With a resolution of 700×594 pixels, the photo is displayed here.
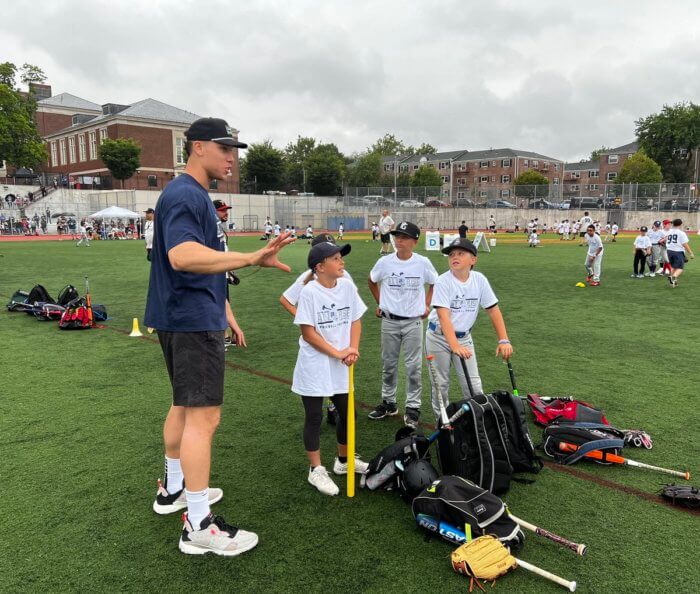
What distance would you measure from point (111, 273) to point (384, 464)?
17424 millimetres

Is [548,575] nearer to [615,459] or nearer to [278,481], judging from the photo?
[615,459]

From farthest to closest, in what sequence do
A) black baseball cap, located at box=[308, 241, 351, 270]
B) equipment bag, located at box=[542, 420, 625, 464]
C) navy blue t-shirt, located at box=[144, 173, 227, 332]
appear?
equipment bag, located at box=[542, 420, 625, 464] < black baseball cap, located at box=[308, 241, 351, 270] < navy blue t-shirt, located at box=[144, 173, 227, 332]

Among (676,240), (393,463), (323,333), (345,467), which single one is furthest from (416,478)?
(676,240)

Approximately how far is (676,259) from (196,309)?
17219 millimetres

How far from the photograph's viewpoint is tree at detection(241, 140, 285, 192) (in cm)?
7194

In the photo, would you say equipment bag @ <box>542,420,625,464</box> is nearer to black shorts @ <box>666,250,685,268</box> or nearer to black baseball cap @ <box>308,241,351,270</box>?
black baseball cap @ <box>308,241,351,270</box>

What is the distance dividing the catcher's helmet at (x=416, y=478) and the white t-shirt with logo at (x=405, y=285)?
190cm

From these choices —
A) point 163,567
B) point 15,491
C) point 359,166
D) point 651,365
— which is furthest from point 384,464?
point 359,166

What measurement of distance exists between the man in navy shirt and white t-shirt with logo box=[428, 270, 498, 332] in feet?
6.97

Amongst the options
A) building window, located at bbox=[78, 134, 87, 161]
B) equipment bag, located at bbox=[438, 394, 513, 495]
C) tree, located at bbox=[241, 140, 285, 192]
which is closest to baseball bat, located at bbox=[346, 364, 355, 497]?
equipment bag, located at bbox=[438, 394, 513, 495]

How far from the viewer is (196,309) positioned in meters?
2.91

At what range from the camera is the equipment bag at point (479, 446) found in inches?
146

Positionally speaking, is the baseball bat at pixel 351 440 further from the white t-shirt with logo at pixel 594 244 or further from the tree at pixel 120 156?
the tree at pixel 120 156

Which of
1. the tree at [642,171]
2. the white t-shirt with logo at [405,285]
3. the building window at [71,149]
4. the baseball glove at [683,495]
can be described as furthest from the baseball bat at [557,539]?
the tree at [642,171]
